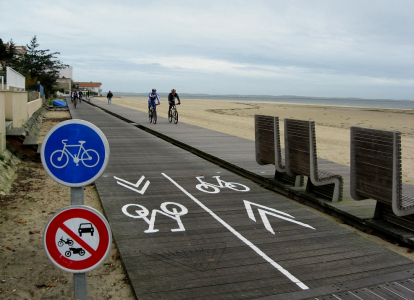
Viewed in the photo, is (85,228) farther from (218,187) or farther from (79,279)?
(218,187)

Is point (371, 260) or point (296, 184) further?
point (296, 184)

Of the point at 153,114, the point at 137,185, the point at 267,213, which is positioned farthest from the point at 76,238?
the point at 153,114

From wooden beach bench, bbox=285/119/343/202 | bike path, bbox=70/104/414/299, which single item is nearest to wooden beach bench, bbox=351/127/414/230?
bike path, bbox=70/104/414/299

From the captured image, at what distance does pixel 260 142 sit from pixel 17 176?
17.6 ft

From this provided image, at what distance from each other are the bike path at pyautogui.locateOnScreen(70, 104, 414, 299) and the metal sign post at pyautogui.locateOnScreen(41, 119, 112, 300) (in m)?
1.10

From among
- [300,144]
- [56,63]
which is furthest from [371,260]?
[56,63]

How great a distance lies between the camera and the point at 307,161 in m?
7.32

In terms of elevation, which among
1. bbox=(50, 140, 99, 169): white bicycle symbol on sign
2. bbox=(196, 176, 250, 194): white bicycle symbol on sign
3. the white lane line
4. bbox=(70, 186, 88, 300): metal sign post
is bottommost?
the white lane line

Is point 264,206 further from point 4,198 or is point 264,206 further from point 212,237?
point 4,198

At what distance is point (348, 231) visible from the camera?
235 inches

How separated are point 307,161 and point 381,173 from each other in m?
1.74

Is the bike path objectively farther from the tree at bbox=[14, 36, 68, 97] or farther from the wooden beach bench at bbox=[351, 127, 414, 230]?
the tree at bbox=[14, 36, 68, 97]

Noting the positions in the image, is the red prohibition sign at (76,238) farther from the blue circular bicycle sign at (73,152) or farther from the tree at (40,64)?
the tree at (40,64)

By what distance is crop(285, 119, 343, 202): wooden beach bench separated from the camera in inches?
276
